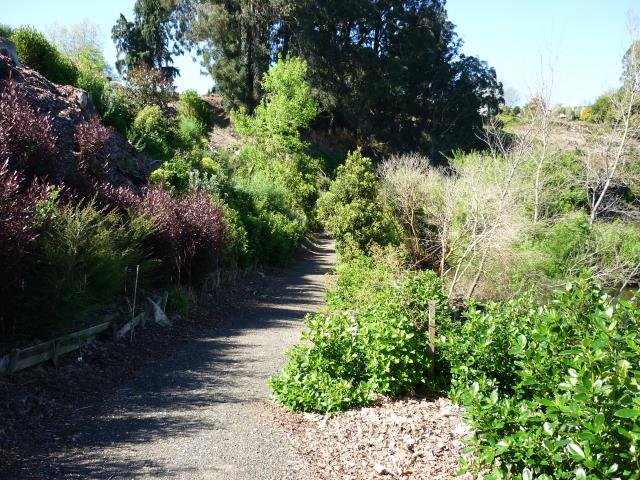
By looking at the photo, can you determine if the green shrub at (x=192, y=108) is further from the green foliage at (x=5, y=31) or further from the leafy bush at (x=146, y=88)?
the green foliage at (x=5, y=31)

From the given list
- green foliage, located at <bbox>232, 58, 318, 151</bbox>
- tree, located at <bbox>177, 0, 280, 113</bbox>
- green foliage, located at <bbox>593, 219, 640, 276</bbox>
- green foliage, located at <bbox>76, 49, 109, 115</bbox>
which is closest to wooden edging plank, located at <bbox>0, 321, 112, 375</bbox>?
green foliage, located at <bbox>76, 49, 109, 115</bbox>

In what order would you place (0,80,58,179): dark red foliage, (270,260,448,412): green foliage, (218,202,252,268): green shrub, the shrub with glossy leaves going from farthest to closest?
the shrub with glossy leaves → (218,202,252,268): green shrub → (0,80,58,179): dark red foliage → (270,260,448,412): green foliage

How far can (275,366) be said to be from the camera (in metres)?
8.98

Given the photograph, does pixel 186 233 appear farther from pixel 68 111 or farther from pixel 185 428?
pixel 185 428

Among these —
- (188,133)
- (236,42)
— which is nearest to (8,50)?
(188,133)

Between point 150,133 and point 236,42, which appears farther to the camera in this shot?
point 236,42

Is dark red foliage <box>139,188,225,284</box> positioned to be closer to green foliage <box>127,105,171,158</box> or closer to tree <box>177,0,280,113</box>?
green foliage <box>127,105,171,158</box>

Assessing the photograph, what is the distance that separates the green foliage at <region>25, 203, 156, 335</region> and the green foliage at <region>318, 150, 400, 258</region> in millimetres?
10774

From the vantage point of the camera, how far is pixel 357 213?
1847cm

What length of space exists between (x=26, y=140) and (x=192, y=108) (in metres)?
25.2

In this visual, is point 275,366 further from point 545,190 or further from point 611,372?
point 545,190

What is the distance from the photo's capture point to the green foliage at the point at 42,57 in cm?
1816

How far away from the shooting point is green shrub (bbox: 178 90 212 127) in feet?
106

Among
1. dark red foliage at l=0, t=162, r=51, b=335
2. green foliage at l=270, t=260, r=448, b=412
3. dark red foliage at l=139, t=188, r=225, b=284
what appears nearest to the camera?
dark red foliage at l=0, t=162, r=51, b=335
